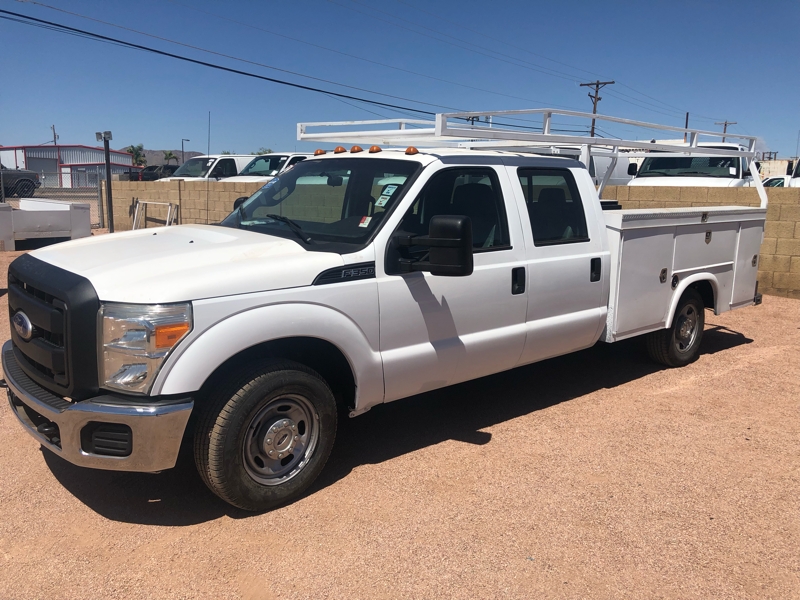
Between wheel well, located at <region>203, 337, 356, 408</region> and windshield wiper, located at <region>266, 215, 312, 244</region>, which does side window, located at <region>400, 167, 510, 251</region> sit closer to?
windshield wiper, located at <region>266, 215, 312, 244</region>

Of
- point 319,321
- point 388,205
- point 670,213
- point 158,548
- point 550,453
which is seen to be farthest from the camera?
point 670,213

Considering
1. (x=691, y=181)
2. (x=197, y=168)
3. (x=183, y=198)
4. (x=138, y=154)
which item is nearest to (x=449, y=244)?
(x=691, y=181)

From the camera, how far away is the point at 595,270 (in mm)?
5348

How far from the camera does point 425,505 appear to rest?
3.88m

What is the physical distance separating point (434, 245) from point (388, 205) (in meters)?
0.56

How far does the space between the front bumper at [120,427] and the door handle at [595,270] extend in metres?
3.27

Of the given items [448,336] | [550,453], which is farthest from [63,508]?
[550,453]

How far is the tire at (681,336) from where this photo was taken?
6.38 meters

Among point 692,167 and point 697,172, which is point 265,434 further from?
point 692,167

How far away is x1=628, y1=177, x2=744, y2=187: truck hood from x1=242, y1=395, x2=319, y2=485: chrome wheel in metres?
10.3

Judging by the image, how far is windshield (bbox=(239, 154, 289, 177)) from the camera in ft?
59.0

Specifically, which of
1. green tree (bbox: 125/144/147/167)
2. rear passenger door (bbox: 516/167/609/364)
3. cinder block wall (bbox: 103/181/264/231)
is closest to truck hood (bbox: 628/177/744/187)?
rear passenger door (bbox: 516/167/609/364)

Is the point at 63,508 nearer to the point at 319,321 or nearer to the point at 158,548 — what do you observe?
the point at 158,548

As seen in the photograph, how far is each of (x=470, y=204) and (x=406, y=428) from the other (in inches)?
66.8
